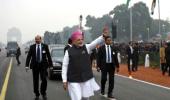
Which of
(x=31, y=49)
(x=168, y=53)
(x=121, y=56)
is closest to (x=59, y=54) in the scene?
(x=168, y=53)

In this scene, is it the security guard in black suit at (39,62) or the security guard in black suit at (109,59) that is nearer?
the security guard in black suit at (39,62)

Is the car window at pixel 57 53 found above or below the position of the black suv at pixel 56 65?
above

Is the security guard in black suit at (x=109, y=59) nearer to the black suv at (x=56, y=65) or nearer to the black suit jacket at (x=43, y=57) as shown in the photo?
the black suit jacket at (x=43, y=57)

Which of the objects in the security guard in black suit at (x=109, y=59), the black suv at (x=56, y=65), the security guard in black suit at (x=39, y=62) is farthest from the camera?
the black suv at (x=56, y=65)

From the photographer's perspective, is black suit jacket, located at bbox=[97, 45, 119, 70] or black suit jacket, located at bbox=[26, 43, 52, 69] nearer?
black suit jacket, located at bbox=[26, 43, 52, 69]

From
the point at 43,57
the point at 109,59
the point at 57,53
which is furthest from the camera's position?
the point at 57,53

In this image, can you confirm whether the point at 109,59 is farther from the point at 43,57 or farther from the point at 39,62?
the point at 39,62

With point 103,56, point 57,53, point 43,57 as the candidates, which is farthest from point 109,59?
point 57,53

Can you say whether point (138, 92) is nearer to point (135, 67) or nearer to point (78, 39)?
point (78, 39)

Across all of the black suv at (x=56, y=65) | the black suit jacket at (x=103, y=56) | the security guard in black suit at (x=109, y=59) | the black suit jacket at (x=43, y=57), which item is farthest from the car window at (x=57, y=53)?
the black suit jacket at (x=43, y=57)

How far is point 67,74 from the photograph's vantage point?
908 centimetres

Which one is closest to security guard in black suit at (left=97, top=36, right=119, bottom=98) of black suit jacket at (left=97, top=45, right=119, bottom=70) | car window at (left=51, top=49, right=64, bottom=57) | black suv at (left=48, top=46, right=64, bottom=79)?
black suit jacket at (left=97, top=45, right=119, bottom=70)

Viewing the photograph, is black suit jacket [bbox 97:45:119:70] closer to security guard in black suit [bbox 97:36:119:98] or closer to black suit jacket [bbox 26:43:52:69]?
security guard in black suit [bbox 97:36:119:98]

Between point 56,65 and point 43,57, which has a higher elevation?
point 43,57
